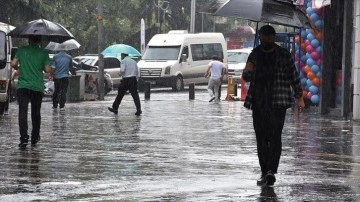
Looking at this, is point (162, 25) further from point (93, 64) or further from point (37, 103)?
point (37, 103)

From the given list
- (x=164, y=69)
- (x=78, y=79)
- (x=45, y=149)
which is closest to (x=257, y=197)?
(x=45, y=149)

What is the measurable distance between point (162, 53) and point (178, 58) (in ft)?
3.12

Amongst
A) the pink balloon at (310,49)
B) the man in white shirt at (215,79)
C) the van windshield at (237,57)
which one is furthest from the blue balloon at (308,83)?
the van windshield at (237,57)

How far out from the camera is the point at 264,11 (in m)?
16.0

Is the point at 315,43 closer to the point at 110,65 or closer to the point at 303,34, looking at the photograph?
the point at 303,34

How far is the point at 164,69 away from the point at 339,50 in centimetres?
2001

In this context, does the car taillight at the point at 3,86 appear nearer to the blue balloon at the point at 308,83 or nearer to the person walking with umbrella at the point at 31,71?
the blue balloon at the point at 308,83

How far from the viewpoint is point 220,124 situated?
23.9 meters

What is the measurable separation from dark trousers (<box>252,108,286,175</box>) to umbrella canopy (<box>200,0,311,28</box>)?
3.58 metres

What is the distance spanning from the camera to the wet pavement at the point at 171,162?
1108cm

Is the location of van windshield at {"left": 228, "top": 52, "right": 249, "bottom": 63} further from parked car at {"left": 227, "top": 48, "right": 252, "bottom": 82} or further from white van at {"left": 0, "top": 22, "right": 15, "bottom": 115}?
white van at {"left": 0, "top": 22, "right": 15, "bottom": 115}

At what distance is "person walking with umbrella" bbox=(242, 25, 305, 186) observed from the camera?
40.1 ft

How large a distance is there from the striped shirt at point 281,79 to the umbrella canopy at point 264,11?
10.8 feet

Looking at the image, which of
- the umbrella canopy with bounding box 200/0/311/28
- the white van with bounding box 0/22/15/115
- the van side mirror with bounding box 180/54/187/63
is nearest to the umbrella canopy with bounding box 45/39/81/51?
the white van with bounding box 0/22/15/115
